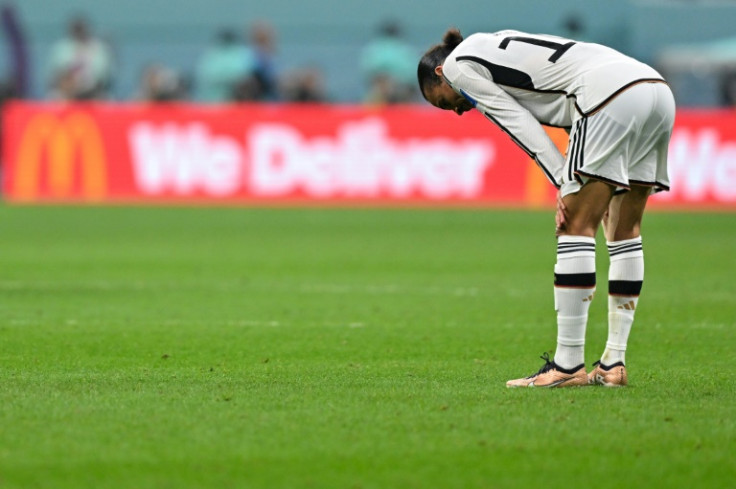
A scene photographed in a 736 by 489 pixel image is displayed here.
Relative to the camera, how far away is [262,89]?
2383cm

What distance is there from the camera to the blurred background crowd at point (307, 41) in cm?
2453

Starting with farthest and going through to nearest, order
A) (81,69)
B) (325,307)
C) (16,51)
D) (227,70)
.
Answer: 1. (16,51)
2. (227,70)
3. (81,69)
4. (325,307)

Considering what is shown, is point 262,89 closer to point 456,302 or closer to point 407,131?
→ point 407,131

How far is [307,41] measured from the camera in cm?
2842

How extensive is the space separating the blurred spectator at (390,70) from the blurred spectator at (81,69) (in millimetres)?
4950

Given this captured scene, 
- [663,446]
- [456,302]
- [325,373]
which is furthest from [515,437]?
[456,302]

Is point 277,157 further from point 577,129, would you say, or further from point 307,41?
point 577,129

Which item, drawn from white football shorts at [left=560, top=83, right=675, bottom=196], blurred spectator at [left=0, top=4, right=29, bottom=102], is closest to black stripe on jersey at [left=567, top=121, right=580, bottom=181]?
white football shorts at [left=560, top=83, right=675, bottom=196]

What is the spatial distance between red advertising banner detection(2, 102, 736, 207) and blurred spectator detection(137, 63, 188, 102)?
9.28 feet

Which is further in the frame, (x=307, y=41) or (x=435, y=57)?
(x=307, y=41)

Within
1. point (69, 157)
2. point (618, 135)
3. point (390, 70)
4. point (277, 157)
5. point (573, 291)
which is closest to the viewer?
point (618, 135)

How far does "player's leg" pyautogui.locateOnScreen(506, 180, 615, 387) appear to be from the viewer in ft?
19.9

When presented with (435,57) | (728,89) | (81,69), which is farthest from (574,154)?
(728,89)

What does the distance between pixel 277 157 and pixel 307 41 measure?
8.35 meters
